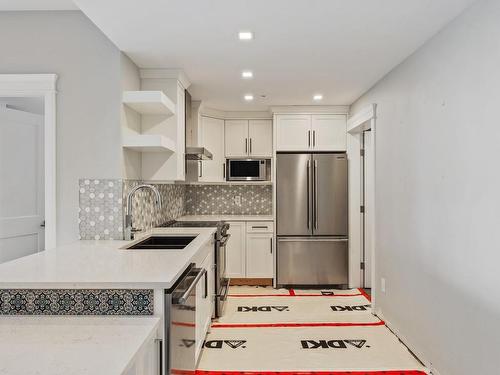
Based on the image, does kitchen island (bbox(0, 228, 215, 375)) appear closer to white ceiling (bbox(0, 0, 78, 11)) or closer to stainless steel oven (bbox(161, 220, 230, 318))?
stainless steel oven (bbox(161, 220, 230, 318))

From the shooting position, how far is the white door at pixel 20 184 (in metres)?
3.59

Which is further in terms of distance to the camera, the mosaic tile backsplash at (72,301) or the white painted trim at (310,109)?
the white painted trim at (310,109)

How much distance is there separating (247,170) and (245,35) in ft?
9.00

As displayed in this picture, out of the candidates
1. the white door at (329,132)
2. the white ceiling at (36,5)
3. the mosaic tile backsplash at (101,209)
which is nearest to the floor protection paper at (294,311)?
the mosaic tile backsplash at (101,209)

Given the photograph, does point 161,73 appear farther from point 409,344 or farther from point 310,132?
point 409,344

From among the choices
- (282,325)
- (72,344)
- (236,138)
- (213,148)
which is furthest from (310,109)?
(72,344)

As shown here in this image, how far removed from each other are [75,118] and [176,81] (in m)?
0.97

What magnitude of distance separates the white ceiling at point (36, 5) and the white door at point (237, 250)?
10.3 ft

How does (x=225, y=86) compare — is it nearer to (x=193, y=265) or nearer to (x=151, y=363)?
(x=193, y=265)

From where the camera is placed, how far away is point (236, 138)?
543cm

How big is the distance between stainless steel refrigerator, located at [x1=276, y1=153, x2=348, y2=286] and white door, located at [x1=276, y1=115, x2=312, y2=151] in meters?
0.16

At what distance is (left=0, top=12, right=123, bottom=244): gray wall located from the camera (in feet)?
9.66

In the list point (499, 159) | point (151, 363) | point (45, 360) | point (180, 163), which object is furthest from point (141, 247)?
point (499, 159)

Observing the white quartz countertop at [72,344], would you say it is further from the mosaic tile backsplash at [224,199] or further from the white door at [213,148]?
the mosaic tile backsplash at [224,199]
